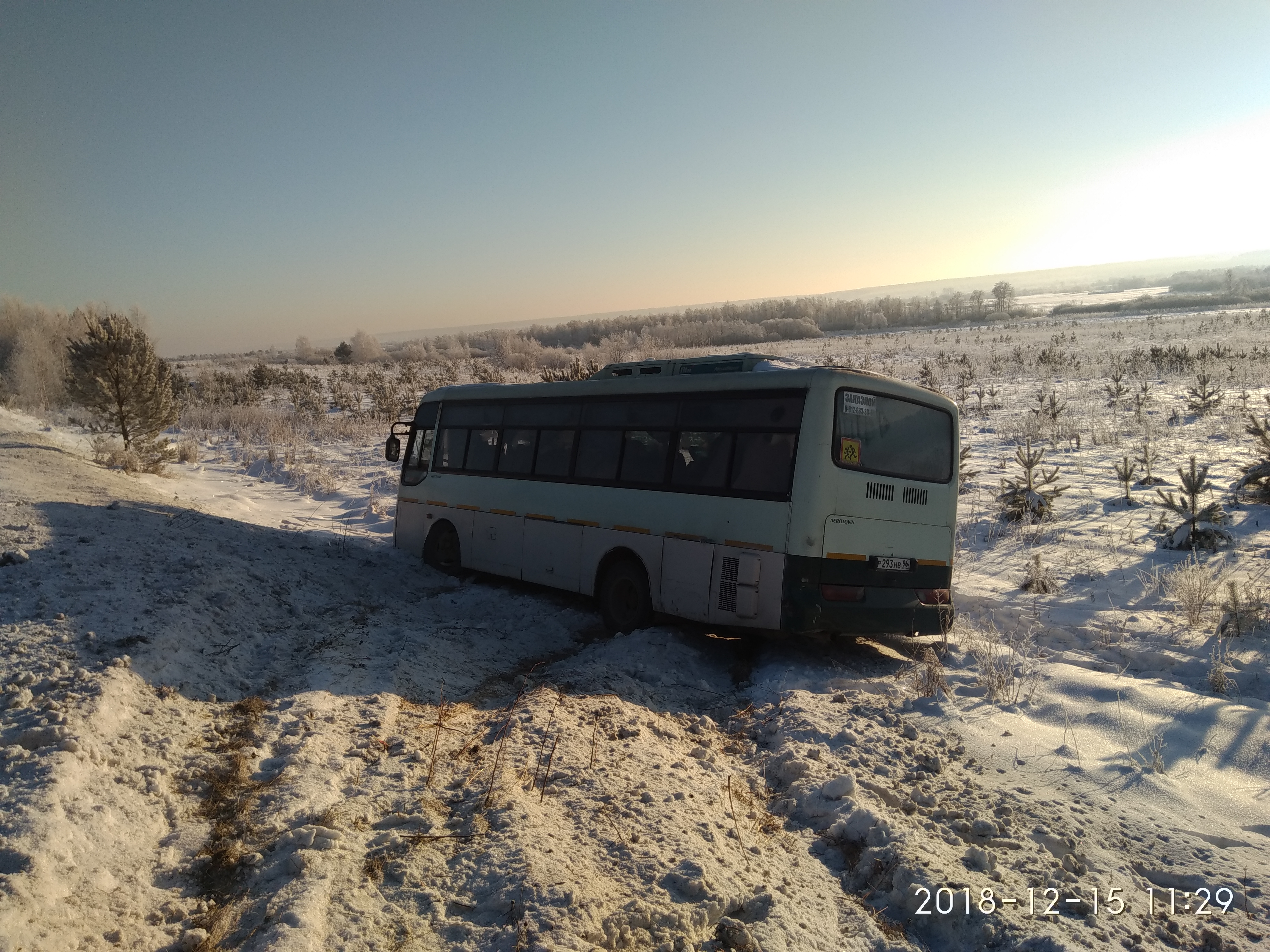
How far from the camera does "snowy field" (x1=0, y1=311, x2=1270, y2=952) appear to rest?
11.7 ft

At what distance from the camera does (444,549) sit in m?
12.1

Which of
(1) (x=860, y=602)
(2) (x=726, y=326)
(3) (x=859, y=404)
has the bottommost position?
(1) (x=860, y=602)

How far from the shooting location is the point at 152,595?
6.66 meters

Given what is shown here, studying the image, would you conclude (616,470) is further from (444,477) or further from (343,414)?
(343,414)

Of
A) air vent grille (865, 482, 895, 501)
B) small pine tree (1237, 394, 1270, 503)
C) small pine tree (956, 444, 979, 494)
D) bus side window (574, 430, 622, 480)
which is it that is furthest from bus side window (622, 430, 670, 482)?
small pine tree (1237, 394, 1270, 503)

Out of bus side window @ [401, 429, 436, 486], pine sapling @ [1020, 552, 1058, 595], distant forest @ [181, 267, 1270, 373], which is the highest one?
distant forest @ [181, 267, 1270, 373]

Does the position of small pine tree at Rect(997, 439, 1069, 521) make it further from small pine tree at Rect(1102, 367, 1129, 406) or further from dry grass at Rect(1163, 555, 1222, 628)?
small pine tree at Rect(1102, 367, 1129, 406)

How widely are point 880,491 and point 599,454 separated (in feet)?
11.3

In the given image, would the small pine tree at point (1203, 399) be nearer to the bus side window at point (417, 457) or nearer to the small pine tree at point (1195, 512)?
the small pine tree at point (1195, 512)

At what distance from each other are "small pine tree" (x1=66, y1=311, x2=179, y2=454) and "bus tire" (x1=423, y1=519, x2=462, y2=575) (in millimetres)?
9655

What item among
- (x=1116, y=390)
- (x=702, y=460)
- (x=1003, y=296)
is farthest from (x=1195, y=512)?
(x=1003, y=296)

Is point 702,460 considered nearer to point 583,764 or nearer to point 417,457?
point 583,764

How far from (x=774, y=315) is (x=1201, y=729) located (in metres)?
85.2

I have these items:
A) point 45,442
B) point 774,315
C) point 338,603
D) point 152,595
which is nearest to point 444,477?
point 338,603
